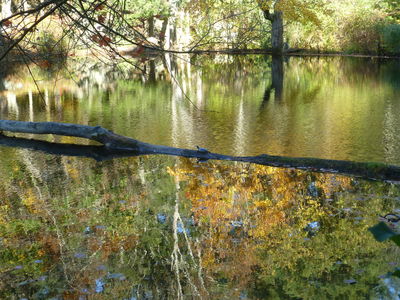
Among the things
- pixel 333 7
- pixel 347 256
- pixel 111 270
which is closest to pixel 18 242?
pixel 111 270

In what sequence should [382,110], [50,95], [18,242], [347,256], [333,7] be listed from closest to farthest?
[347,256]
[18,242]
[382,110]
[50,95]
[333,7]

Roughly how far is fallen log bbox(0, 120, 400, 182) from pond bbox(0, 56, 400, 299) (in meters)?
0.18

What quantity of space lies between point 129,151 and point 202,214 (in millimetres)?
3768

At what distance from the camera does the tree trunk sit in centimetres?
3093

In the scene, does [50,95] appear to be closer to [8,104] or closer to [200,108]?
[8,104]

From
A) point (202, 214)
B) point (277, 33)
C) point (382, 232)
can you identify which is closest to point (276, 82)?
point (277, 33)

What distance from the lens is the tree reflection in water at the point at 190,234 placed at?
180 inches

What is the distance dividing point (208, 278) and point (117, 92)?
14.4m

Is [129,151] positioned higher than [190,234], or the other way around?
[129,151]

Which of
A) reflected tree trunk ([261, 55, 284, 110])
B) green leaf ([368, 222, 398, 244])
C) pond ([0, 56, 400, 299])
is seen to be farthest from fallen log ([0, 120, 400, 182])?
reflected tree trunk ([261, 55, 284, 110])

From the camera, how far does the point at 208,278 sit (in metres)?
4.68

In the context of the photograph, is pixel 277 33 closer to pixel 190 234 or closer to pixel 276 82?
pixel 276 82

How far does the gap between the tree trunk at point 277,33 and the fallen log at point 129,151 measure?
2230 centimetres

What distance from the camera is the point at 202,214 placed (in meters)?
6.32
